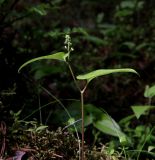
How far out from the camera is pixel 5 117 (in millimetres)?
1892

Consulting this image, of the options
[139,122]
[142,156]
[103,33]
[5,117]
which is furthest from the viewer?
[103,33]

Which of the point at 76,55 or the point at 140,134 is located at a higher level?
the point at 76,55

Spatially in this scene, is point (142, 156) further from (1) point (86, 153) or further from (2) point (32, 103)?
(2) point (32, 103)

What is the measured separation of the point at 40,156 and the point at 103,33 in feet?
10.4

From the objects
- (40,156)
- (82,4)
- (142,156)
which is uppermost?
(82,4)

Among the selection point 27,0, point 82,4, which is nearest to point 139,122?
point 82,4

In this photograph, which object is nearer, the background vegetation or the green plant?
the green plant

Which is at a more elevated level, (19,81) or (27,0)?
(27,0)

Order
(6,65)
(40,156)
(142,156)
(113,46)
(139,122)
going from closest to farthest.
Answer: (40,156)
(142,156)
(6,65)
(139,122)
(113,46)

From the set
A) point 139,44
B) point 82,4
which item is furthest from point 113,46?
point 82,4

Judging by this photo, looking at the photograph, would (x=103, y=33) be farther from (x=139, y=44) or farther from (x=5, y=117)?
(x=5, y=117)

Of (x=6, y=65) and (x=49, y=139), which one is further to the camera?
(x=6, y=65)

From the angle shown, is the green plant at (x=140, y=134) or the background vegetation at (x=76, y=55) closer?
the green plant at (x=140, y=134)

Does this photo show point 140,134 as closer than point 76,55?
Yes
